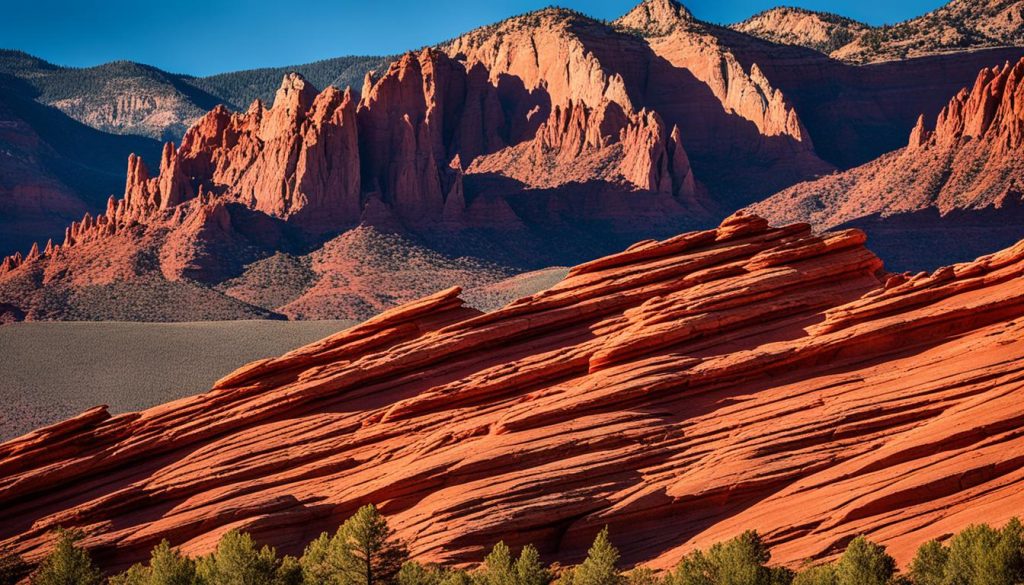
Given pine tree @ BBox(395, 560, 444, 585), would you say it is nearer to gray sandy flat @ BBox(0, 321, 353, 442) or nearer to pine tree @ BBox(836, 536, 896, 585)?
pine tree @ BBox(836, 536, 896, 585)

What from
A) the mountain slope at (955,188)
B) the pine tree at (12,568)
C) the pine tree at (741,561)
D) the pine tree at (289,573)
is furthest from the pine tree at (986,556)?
the mountain slope at (955,188)

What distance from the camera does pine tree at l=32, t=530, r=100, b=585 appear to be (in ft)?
104

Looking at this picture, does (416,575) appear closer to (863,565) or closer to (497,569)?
(497,569)

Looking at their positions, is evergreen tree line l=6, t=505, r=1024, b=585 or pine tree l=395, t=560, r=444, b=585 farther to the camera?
pine tree l=395, t=560, r=444, b=585

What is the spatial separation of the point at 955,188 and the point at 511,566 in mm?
114733

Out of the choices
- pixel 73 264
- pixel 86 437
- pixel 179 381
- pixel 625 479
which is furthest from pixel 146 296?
pixel 625 479

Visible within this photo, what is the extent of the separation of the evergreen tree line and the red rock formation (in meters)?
1.16

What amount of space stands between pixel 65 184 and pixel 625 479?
179 metres

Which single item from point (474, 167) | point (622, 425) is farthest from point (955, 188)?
point (622, 425)

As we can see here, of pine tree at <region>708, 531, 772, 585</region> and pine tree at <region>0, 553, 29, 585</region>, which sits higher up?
pine tree at <region>0, 553, 29, 585</region>

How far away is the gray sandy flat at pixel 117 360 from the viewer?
73500 mm

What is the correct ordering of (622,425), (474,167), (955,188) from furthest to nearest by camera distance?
(474,167) → (955,188) → (622,425)

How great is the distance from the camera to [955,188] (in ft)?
442

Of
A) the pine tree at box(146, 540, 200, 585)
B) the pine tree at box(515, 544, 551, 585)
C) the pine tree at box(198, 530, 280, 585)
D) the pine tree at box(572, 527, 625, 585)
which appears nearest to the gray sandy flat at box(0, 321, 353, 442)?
the pine tree at box(146, 540, 200, 585)
